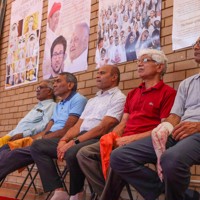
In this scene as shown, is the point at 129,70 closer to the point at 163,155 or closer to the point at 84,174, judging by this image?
the point at 84,174

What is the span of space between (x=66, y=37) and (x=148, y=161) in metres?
2.39

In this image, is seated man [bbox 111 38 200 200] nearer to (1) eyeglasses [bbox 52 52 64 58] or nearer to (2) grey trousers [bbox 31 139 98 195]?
(2) grey trousers [bbox 31 139 98 195]

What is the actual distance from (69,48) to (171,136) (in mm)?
2231

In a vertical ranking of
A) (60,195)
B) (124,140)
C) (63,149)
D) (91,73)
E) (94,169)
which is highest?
(91,73)

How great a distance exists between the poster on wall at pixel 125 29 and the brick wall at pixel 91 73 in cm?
8

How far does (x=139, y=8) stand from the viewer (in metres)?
3.32

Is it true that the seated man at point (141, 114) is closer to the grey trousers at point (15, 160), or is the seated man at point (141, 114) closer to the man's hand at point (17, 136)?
the grey trousers at point (15, 160)

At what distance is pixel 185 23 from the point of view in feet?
9.50

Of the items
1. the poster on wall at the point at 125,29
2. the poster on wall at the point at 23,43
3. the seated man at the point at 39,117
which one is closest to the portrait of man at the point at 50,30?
the poster on wall at the point at 23,43

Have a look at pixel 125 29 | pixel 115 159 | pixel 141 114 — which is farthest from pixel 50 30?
pixel 115 159

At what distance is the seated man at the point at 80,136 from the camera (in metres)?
2.64

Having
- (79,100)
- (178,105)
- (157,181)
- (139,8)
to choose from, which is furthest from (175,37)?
(157,181)

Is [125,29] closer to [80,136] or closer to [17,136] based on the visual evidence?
[80,136]

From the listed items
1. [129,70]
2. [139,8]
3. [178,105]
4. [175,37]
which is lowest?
[178,105]
